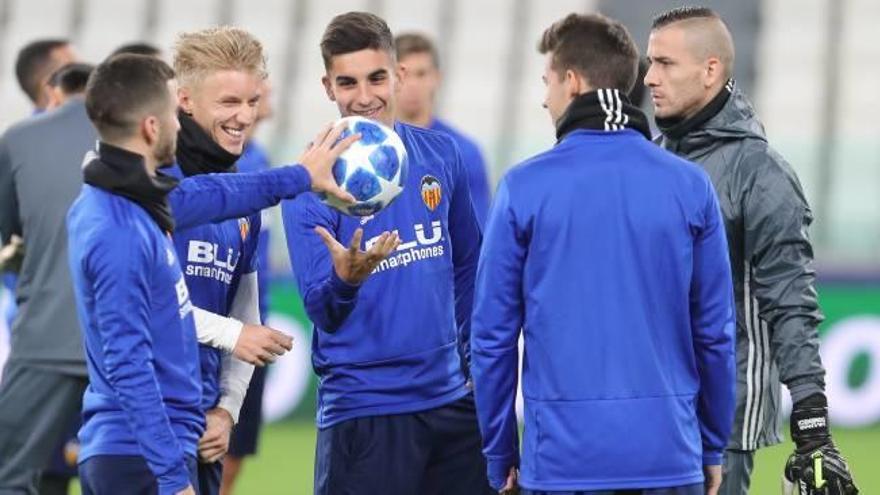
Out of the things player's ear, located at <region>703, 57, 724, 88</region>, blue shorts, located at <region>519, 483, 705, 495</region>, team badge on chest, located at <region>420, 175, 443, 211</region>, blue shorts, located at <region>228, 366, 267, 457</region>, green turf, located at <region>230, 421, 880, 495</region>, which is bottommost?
green turf, located at <region>230, 421, 880, 495</region>

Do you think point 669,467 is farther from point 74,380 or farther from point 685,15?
point 74,380

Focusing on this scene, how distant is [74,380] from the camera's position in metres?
7.08

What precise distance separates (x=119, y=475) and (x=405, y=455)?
1.04m

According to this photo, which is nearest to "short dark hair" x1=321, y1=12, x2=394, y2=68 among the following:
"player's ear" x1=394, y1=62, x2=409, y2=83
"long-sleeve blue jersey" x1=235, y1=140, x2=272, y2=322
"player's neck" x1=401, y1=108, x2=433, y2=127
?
"player's ear" x1=394, y1=62, x2=409, y2=83

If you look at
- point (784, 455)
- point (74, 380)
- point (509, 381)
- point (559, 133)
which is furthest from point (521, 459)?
point (784, 455)

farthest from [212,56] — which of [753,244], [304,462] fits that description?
[304,462]

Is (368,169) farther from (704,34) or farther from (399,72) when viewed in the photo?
(704,34)

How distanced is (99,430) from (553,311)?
3.85ft

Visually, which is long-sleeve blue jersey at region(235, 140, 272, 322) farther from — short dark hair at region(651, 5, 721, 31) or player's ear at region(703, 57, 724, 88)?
player's ear at region(703, 57, 724, 88)

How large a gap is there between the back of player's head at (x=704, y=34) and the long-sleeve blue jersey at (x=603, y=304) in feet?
3.21

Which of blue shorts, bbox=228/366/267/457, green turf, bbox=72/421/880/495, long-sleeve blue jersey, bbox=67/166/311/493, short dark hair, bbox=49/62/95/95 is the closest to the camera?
long-sleeve blue jersey, bbox=67/166/311/493

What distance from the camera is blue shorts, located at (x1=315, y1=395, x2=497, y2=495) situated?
5344 mm

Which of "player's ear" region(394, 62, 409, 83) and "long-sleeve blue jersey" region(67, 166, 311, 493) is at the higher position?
"player's ear" region(394, 62, 409, 83)

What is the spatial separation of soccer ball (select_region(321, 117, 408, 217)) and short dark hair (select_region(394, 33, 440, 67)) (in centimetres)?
397
